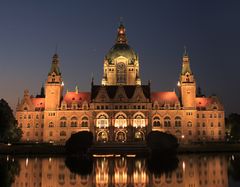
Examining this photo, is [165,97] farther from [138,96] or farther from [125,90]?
[125,90]

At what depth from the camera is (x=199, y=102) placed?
123938mm

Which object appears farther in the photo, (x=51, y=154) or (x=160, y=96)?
(x=160, y=96)

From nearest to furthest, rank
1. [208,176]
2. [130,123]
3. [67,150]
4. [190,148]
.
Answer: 1. [208,176]
2. [67,150]
3. [190,148]
4. [130,123]

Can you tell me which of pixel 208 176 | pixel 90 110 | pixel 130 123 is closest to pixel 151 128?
pixel 130 123

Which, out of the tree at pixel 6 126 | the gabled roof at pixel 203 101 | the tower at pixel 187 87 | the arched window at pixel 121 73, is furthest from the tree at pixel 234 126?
the tree at pixel 6 126

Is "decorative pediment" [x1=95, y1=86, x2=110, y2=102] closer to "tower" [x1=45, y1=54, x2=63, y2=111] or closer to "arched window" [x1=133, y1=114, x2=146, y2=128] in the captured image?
"arched window" [x1=133, y1=114, x2=146, y2=128]

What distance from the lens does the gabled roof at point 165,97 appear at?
119m

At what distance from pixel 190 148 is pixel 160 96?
39.3 m

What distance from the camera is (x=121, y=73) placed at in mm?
136625

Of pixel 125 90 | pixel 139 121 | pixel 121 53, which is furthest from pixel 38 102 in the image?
pixel 121 53

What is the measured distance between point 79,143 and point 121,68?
6628 cm

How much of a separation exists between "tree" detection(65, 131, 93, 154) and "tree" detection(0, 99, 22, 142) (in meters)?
18.8

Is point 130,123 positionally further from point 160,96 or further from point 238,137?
point 238,137

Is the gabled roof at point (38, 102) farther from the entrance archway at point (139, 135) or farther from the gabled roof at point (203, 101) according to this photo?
the gabled roof at point (203, 101)
